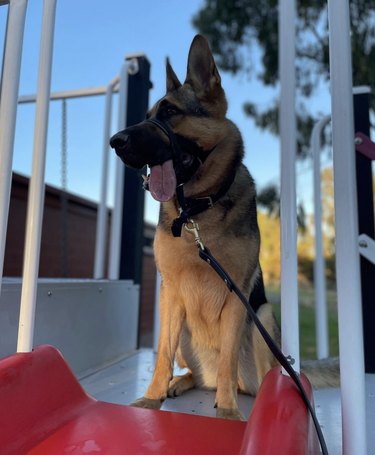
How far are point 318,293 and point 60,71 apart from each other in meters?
2.49

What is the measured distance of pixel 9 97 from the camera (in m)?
1.10

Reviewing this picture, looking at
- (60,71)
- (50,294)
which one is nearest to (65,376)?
(50,294)

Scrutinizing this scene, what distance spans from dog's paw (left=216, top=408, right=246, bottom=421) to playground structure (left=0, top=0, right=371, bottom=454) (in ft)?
0.73

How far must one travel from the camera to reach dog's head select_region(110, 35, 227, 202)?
1.37 m

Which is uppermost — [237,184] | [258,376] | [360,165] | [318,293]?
[360,165]

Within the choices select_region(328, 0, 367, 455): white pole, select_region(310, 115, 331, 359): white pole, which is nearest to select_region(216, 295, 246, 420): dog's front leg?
select_region(328, 0, 367, 455): white pole

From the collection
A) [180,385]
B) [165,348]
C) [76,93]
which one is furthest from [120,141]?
[76,93]

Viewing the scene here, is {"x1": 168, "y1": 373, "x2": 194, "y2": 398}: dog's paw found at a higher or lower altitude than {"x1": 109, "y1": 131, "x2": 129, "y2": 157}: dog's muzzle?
lower

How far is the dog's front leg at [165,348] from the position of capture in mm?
1422

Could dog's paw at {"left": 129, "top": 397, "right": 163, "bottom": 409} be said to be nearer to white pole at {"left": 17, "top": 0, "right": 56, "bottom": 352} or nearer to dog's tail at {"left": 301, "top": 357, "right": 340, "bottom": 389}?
white pole at {"left": 17, "top": 0, "right": 56, "bottom": 352}

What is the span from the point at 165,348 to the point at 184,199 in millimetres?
583

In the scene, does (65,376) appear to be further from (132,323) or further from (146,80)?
(146,80)

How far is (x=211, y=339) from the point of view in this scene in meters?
1.61

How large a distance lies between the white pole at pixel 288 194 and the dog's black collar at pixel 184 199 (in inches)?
19.7
